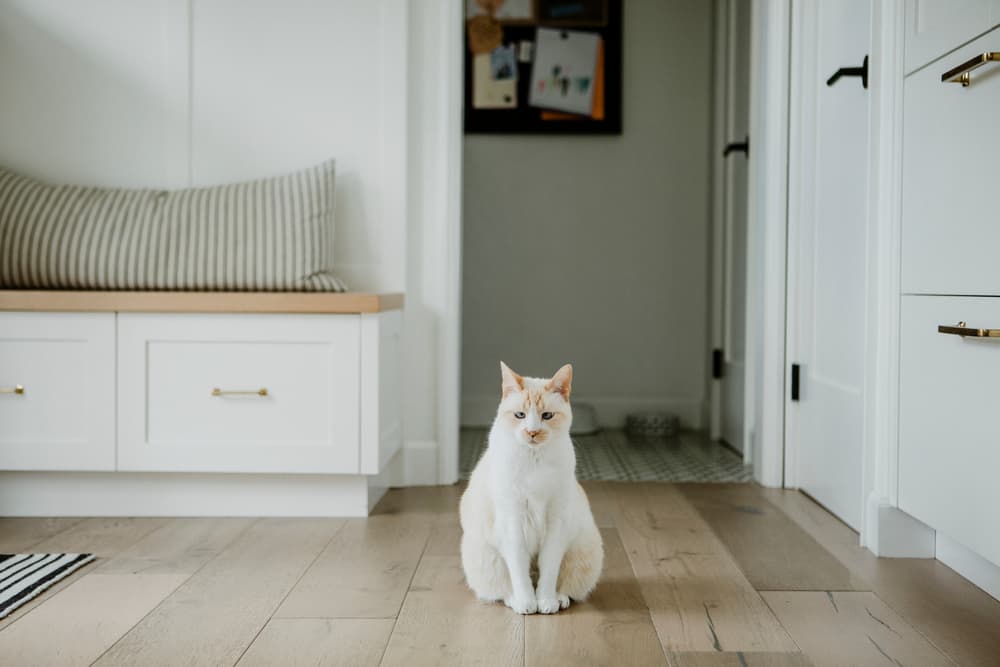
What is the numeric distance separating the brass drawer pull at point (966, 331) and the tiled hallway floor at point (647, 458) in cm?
125

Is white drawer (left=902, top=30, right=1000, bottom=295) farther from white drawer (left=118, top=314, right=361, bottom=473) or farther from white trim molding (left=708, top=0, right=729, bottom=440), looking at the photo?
white trim molding (left=708, top=0, right=729, bottom=440)

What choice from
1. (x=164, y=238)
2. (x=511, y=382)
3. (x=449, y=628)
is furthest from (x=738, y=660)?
(x=164, y=238)

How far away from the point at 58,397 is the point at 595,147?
98.1 inches

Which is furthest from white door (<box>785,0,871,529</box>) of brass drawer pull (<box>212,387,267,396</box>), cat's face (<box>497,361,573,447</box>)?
brass drawer pull (<box>212,387,267,396</box>)

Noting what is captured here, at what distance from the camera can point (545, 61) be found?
12.8 ft

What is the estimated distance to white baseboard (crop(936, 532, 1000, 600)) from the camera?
169 cm

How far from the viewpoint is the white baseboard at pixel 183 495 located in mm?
2330

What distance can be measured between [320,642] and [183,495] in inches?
41.5

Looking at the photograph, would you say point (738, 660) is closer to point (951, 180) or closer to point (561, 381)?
point (561, 381)

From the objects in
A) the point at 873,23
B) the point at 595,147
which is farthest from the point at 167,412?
the point at 595,147

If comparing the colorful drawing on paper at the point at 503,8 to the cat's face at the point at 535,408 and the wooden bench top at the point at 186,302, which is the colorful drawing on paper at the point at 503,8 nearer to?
the wooden bench top at the point at 186,302

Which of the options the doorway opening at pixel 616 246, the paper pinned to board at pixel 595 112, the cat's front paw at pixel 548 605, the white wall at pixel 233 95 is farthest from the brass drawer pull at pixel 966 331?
the paper pinned to board at pixel 595 112

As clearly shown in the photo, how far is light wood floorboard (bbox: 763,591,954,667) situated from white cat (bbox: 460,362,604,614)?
356mm

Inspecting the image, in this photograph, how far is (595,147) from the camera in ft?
13.1
